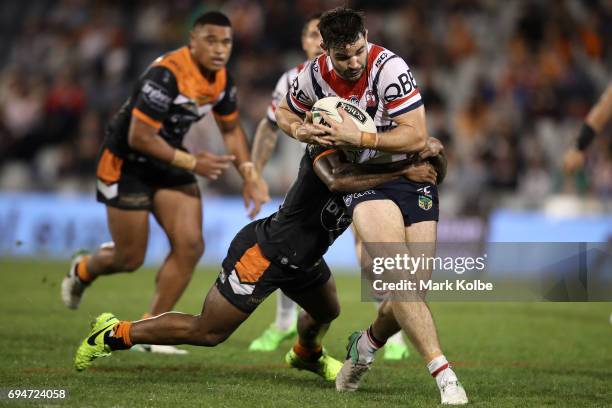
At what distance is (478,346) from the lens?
945cm

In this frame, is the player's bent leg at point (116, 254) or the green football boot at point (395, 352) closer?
the green football boot at point (395, 352)

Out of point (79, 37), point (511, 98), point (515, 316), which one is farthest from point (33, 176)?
point (515, 316)

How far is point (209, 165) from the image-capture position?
8.59 metres

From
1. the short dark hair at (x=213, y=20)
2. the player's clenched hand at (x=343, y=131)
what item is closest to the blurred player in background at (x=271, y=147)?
the short dark hair at (x=213, y=20)

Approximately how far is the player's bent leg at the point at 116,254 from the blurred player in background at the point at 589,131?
3.79m

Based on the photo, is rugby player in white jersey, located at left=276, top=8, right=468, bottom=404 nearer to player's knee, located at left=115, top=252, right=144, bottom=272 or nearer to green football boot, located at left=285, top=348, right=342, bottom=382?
green football boot, located at left=285, top=348, right=342, bottom=382

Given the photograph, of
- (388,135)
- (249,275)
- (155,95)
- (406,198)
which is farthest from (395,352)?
(388,135)

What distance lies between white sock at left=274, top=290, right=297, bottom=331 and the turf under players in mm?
2539

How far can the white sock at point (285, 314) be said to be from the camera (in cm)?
937

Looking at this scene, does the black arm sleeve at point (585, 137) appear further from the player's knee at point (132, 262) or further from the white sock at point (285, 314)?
the player's knee at point (132, 262)

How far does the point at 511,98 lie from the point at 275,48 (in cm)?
489

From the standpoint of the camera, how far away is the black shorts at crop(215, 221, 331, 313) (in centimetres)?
662

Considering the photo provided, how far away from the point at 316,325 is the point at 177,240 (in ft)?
6.84

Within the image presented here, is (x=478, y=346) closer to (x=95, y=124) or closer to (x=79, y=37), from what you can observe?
Answer: (x=95, y=124)
